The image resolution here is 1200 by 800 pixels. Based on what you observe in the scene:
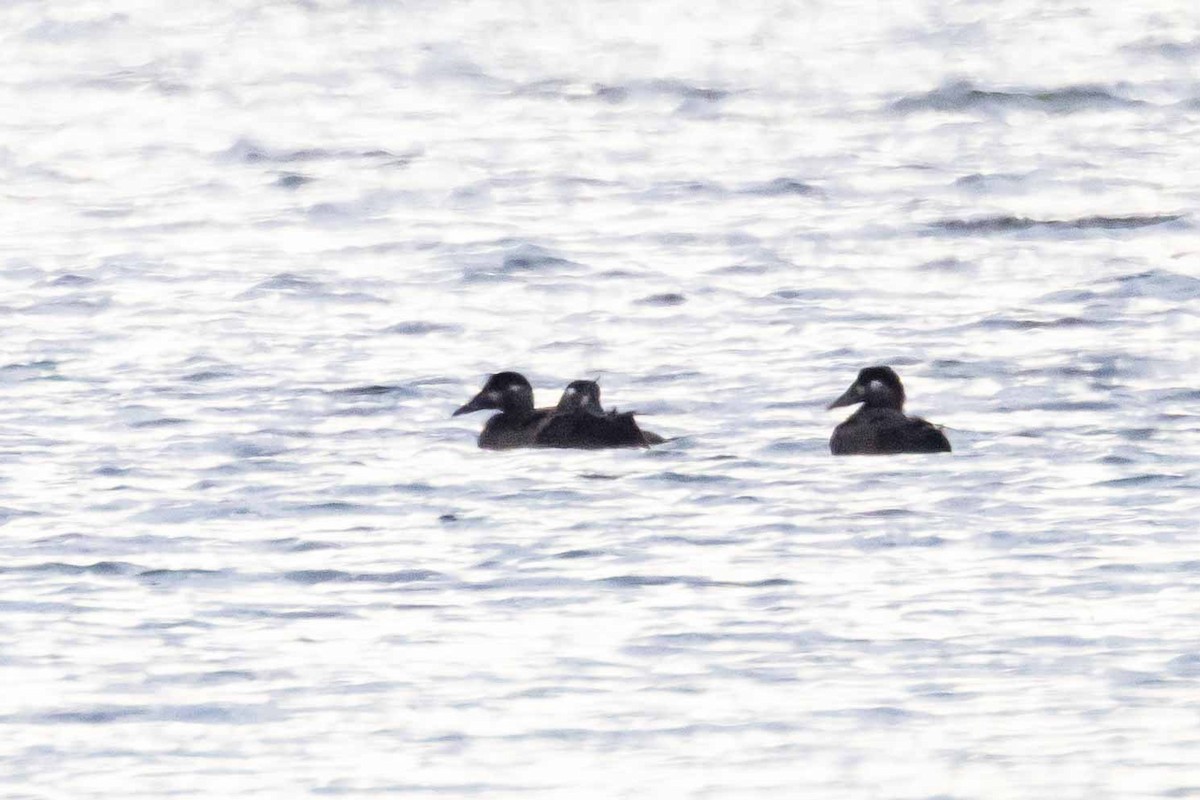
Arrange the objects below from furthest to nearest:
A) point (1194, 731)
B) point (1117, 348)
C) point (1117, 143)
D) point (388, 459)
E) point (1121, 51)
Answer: point (1121, 51), point (1117, 143), point (1117, 348), point (388, 459), point (1194, 731)

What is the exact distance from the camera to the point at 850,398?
13.8 meters

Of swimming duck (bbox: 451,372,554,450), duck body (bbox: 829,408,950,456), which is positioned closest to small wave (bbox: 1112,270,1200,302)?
duck body (bbox: 829,408,950,456)

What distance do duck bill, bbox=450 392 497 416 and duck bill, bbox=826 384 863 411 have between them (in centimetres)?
157

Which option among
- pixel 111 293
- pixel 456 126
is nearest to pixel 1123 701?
pixel 111 293

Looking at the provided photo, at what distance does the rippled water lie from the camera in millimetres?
8180

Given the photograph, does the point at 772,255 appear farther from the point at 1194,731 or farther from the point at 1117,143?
the point at 1194,731

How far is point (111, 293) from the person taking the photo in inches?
709

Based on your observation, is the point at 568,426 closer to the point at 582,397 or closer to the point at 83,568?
the point at 582,397

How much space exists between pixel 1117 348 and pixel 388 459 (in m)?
4.67

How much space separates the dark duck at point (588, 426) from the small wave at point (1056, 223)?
753 centimetres

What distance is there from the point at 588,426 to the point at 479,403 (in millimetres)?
813

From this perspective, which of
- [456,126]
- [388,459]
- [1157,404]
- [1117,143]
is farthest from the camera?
[456,126]

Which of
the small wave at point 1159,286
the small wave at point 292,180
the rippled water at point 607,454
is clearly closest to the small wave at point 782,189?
the rippled water at point 607,454

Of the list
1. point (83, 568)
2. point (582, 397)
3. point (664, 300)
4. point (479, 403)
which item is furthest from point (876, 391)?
point (83, 568)
